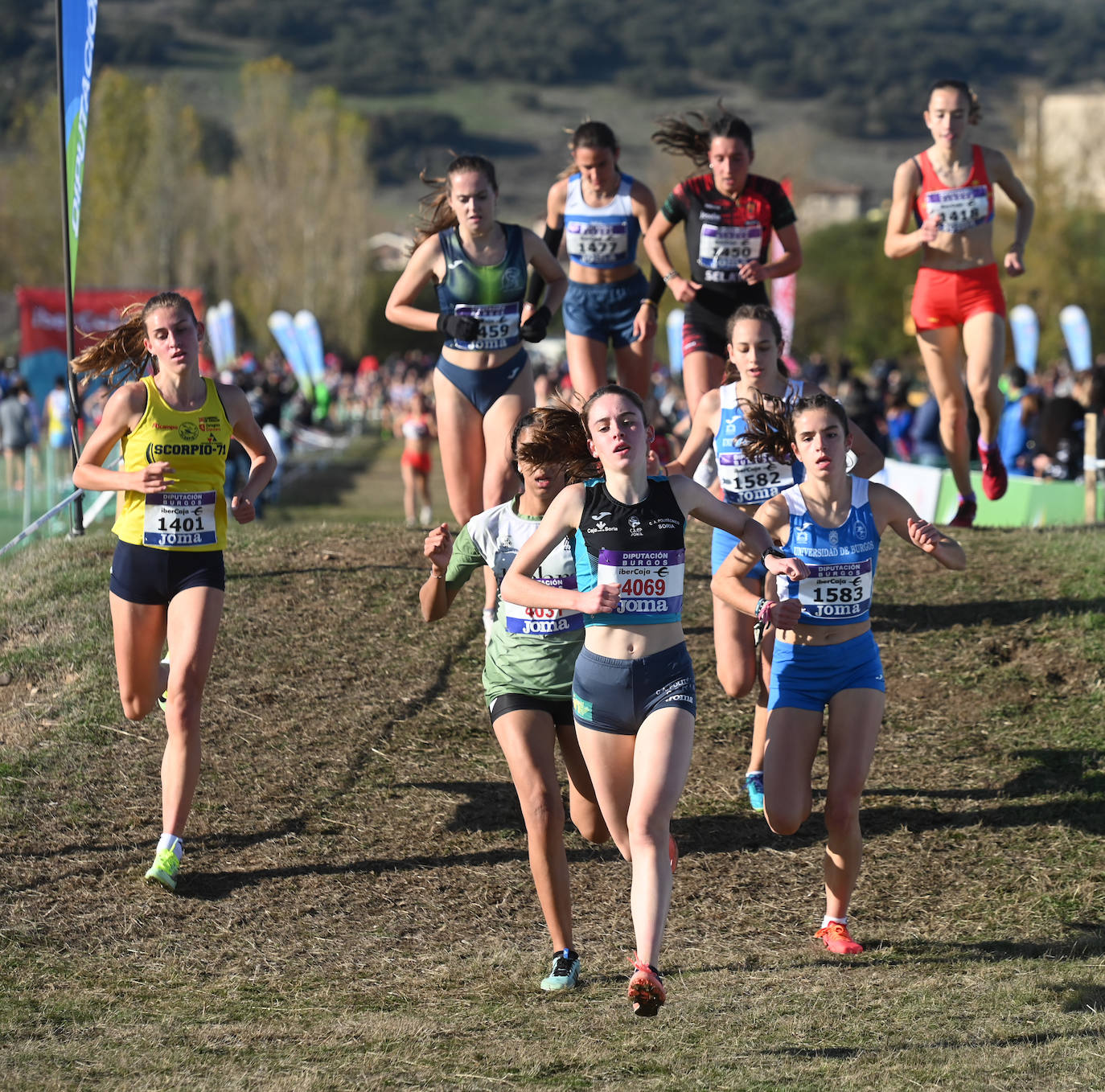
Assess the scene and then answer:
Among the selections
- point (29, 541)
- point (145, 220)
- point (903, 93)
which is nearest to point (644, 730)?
point (29, 541)

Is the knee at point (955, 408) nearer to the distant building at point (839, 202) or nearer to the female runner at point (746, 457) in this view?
the female runner at point (746, 457)

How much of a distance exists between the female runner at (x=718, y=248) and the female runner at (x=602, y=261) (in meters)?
0.23

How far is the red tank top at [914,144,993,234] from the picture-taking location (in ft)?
27.0

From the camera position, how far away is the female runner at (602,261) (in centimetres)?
803

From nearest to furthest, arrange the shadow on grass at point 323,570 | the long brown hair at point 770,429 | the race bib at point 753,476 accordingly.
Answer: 1. the long brown hair at point 770,429
2. the race bib at point 753,476
3. the shadow on grass at point 323,570

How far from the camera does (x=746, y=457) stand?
21.1 feet

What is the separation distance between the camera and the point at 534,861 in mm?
5078

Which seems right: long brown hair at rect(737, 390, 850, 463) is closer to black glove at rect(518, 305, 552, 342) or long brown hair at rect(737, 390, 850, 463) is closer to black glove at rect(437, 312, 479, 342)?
black glove at rect(518, 305, 552, 342)

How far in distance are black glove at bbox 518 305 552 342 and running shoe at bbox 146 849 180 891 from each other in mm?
2943

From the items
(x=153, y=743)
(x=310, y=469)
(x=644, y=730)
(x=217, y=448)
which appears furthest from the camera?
(x=310, y=469)

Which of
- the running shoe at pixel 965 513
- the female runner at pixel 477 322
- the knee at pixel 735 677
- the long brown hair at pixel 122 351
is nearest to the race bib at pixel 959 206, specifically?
the running shoe at pixel 965 513

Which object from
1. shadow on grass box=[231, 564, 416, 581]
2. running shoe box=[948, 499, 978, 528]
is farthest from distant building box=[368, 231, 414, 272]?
running shoe box=[948, 499, 978, 528]

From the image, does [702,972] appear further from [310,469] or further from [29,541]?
[310,469]

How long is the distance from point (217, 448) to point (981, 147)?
486 centimetres
